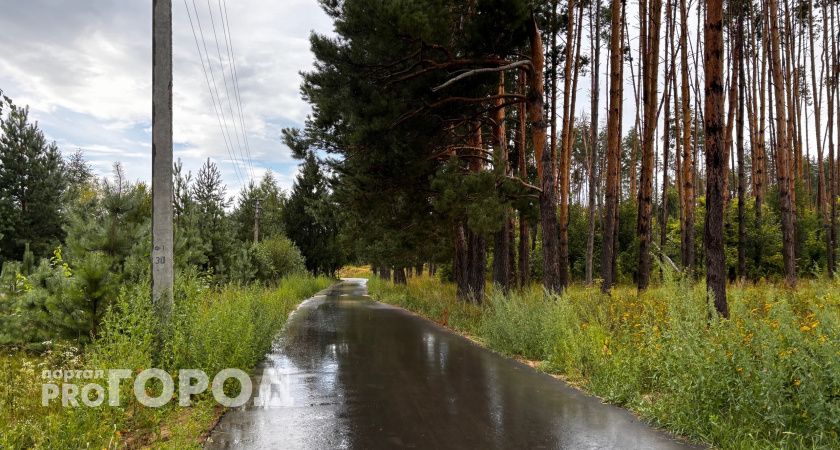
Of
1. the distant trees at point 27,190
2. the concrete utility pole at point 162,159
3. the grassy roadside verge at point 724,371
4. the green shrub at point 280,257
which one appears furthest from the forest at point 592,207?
the distant trees at point 27,190

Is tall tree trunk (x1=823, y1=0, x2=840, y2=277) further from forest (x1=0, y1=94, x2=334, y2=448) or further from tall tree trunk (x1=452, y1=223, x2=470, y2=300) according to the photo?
forest (x1=0, y1=94, x2=334, y2=448)

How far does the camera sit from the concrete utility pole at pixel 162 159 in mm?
7301

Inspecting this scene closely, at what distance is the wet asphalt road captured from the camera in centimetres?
486

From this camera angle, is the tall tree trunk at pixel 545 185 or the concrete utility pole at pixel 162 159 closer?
the concrete utility pole at pixel 162 159

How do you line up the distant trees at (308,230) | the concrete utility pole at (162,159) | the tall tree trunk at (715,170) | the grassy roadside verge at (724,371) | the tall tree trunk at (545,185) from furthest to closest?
the distant trees at (308,230)
the tall tree trunk at (545,185)
the tall tree trunk at (715,170)
the concrete utility pole at (162,159)
the grassy roadside verge at (724,371)

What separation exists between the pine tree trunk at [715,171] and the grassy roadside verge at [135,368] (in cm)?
728

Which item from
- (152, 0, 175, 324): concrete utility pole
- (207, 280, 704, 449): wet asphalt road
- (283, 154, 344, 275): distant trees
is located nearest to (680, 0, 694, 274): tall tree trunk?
(207, 280, 704, 449): wet asphalt road

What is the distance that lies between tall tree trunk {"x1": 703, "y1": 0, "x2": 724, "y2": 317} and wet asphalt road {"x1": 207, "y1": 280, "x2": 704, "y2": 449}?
3.03 m

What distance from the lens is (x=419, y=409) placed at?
5.95 meters

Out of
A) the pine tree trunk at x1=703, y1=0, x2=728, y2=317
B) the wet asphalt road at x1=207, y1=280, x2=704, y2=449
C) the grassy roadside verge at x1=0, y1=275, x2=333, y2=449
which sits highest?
the pine tree trunk at x1=703, y1=0, x2=728, y2=317

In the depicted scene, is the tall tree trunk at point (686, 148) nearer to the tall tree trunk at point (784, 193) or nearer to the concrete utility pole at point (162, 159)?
the tall tree trunk at point (784, 193)

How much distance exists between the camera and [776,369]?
4.36m

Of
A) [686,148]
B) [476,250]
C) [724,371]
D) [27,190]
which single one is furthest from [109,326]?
[27,190]

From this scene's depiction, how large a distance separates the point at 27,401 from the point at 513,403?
18.0 feet
